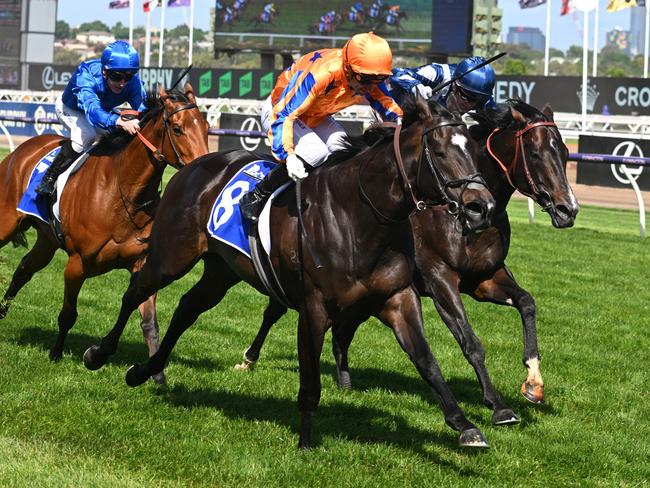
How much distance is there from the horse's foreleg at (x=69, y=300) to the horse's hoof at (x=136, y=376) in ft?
2.93

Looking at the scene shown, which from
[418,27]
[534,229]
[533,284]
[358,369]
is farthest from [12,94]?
[358,369]

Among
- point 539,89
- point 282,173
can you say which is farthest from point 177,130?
point 539,89

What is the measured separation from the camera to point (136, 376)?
5.88m

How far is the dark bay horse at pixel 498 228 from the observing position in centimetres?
561

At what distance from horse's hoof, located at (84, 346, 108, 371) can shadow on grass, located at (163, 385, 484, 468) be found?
0.42 metres

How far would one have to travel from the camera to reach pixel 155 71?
3803 centimetres

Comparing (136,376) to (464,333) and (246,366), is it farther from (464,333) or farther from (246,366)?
(464,333)

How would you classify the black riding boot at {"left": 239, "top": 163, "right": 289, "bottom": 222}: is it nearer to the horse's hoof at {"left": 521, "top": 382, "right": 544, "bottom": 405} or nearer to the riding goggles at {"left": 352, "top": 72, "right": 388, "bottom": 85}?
the riding goggles at {"left": 352, "top": 72, "right": 388, "bottom": 85}

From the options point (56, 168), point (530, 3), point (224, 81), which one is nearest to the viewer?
point (56, 168)

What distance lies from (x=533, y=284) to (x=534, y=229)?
3847 mm

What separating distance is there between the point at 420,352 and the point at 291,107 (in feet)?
4.40

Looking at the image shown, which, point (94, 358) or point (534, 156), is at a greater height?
point (534, 156)

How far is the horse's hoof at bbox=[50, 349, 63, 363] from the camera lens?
6.64 m

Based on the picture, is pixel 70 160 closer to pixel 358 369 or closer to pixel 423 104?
pixel 358 369
